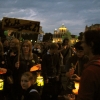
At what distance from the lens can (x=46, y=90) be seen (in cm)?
715

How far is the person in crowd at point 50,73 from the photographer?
708 cm

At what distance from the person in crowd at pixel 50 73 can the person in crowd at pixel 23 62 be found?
42 centimetres

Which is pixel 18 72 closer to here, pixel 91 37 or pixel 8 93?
pixel 8 93

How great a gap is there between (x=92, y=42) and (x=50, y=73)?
15.7 feet

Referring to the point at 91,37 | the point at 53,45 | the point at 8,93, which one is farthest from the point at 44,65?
the point at 91,37

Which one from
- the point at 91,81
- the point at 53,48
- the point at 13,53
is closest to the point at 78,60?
the point at 53,48

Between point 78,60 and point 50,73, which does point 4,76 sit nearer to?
point 50,73

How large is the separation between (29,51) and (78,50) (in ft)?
5.29

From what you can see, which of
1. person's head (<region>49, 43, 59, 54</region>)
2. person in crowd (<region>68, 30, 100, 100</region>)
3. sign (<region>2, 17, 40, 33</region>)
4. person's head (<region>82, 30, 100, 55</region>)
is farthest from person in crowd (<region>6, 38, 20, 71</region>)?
person in crowd (<region>68, 30, 100, 100</region>)

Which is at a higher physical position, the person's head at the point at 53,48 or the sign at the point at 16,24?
the sign at the point at 16,24

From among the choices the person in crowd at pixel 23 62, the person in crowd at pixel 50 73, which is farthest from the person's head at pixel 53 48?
the person in crowd at pixel 23 62

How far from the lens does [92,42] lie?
2.42 metres

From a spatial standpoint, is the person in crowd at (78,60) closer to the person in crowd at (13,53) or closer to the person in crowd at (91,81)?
the person in crowd at (13,53)

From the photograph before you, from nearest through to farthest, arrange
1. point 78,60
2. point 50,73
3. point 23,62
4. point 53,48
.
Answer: point 78,60 < point 23,62 < point 53,48 < point 50,73
